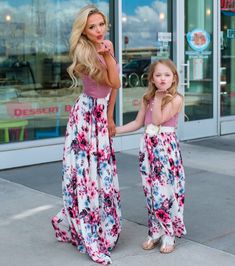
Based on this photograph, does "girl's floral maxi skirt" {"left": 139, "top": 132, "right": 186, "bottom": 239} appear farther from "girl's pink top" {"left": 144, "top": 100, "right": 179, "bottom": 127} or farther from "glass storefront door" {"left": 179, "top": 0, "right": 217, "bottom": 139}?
"glass storefront door" {"left": 179, "top": 0, "right": 217, "bottom": 139}

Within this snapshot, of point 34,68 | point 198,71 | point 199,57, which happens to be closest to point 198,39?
point 199,57

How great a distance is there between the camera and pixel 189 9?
29.6 ft

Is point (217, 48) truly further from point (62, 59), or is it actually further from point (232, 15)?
point (62, 59)

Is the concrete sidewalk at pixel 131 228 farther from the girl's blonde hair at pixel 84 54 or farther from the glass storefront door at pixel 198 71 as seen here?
the glass storefront door at pixel 198 71

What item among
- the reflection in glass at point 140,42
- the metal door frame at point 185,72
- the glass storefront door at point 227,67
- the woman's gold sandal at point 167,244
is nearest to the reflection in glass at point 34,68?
the reflection in glass at point 140,42

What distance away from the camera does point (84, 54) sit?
398 cm

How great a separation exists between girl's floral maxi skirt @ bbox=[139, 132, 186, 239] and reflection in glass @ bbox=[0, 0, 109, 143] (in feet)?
11.0

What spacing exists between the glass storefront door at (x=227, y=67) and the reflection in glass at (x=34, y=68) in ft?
9.60

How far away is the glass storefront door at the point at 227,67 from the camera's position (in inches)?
379

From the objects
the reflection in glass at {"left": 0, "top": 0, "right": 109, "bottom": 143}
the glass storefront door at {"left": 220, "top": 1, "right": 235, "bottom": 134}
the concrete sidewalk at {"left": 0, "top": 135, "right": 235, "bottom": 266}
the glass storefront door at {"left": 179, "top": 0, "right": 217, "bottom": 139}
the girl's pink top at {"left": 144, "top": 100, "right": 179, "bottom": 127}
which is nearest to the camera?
the concrete sidewalk at {"left": 0, "top": 135, "right": 235, "bottom": 266}

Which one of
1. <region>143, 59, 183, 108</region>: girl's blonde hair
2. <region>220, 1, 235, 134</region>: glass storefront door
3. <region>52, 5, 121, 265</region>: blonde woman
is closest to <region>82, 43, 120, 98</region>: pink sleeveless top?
<region>52, 5, 121, 265</region>: blonde woman

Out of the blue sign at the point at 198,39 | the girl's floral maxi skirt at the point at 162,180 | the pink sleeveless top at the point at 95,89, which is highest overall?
the blue sign at the point at 198,39

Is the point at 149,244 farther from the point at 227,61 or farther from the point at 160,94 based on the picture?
the point at 227,61

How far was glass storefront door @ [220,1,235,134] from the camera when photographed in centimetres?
963
